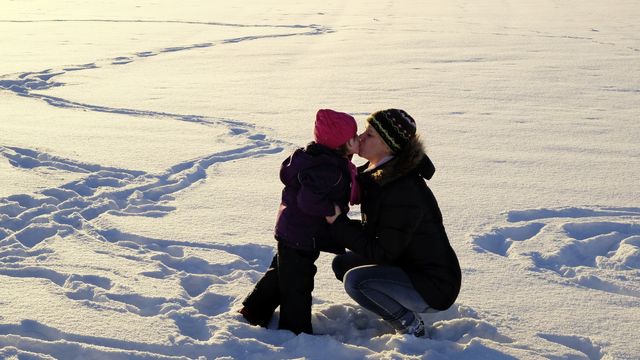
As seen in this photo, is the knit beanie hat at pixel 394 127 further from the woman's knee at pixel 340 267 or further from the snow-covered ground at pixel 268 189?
the snow-covered ground at pixel 268 189

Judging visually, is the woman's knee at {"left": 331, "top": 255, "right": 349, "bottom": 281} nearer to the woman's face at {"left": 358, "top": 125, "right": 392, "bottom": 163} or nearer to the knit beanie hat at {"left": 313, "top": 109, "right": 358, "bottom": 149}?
the woman's face at {"left": 358, "top": 125, "right": 392, "bottom": 163}

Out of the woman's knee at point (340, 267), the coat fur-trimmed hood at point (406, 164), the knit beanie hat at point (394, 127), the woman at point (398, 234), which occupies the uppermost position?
the knit beanie hat at point (394, 127)

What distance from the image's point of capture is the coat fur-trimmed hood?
3.28 metres

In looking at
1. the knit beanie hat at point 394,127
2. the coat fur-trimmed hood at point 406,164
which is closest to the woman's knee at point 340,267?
the coat fur-trimmed hood at point 406,164

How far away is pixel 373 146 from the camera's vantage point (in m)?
3.40

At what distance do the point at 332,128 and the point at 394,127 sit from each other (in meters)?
Result: 0.27

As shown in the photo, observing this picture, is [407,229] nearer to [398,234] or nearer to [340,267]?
[398,234]

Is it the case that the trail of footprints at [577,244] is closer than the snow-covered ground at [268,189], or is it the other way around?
the snow-covered ground at [268,189]

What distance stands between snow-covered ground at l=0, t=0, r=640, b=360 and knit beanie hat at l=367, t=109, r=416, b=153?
2.78 feet

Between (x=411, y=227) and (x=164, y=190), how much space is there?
9.61 feet

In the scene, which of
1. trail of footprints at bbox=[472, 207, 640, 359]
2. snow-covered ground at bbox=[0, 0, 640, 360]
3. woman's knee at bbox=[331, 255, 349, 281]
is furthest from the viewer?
trail of footprints at bbox=[472, 207, 640, 359]

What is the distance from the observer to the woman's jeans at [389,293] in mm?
3408

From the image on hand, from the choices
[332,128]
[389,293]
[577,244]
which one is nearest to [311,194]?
[332,128]

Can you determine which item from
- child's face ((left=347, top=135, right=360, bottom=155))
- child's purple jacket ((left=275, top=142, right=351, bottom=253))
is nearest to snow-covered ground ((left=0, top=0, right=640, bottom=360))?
child's purple jacket ((left=275, top=142, right=351, bottom=253))
